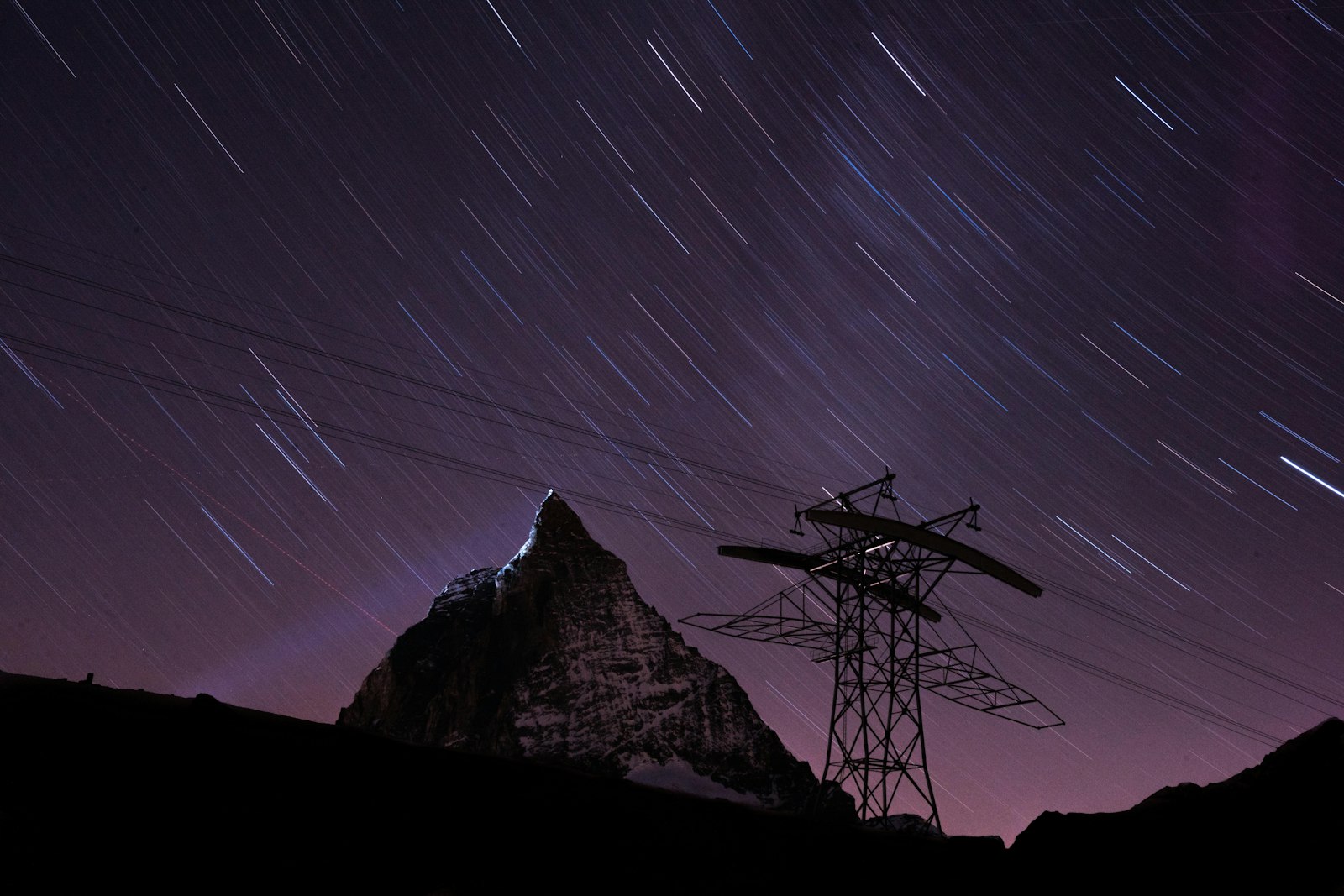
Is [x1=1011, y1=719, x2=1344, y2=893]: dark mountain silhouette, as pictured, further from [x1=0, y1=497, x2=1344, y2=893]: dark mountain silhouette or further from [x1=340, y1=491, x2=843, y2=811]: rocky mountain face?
[x1=340, y1=491, x2=843, y2=811]: rocky mountain face

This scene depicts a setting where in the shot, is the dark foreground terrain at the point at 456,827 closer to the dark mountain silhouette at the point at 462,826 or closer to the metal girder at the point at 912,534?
Result: the dark mountain silhouette at the point at 462,826

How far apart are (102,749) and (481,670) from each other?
193m

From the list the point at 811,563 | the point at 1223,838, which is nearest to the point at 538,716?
the point at 811,563

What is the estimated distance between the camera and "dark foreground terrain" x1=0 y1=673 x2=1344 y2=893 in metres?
5.70

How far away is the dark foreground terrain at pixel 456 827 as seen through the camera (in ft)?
18.7

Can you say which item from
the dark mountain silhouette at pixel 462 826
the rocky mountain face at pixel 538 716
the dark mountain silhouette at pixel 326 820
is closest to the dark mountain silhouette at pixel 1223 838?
the dark mountain silhouette at pixel 462 826

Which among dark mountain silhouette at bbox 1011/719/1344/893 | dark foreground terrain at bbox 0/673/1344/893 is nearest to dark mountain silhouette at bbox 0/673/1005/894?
dark foreground terrain at bbox 0/673/1344/893

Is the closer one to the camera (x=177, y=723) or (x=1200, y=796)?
(x=177, y=723)

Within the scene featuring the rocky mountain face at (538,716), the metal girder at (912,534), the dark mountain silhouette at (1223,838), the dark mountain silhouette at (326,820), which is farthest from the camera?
the rocky mountain face at (538,716)

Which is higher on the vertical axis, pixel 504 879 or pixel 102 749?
pixel 102 749

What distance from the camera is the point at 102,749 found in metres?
5.87

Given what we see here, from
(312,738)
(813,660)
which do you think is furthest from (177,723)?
(813,660)

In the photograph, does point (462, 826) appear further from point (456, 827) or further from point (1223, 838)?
point (1223, 838)

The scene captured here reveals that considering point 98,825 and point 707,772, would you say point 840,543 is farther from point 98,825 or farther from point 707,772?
point 707,772
